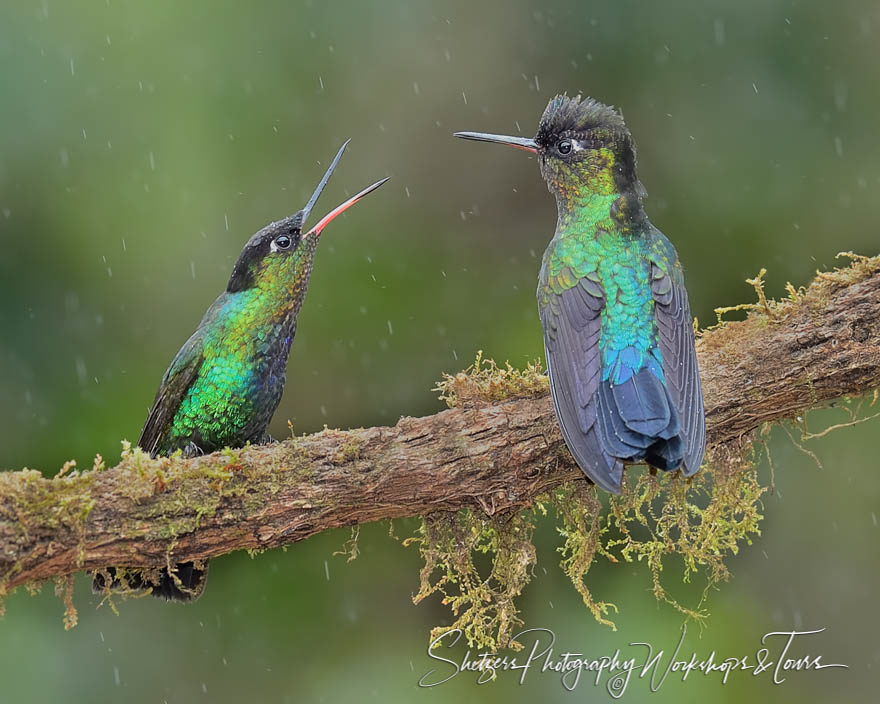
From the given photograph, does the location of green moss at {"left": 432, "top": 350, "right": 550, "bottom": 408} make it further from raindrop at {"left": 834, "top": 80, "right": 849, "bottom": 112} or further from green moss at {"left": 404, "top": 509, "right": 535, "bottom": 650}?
raindrop at {"left": 834, "top": 80, "right": 849, "bottom": 112}

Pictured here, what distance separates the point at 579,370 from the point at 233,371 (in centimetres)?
140

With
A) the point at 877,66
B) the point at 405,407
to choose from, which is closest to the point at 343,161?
the point at 405,407

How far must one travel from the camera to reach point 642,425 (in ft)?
12.0

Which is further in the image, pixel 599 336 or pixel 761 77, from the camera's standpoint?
pixel 761 77

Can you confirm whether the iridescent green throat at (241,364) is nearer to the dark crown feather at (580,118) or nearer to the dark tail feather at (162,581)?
the dark tail feather at (162,581)

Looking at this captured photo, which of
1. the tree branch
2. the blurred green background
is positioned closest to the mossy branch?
the tree branch

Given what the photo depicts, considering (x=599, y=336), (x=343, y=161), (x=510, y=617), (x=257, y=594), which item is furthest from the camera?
(x=343, y=161)

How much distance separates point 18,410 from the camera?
6.55 m

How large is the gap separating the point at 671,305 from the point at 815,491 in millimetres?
3101

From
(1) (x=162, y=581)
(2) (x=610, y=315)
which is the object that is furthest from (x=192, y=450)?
(2) (x=610, y=315)

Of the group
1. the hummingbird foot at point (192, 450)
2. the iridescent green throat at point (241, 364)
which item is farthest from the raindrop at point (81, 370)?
the hummingbird foot at point (192, 450)

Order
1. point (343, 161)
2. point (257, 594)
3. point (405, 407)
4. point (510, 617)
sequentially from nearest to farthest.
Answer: point (510, 617) < point (257, 594) < point (405, 407) < point (343, 161)

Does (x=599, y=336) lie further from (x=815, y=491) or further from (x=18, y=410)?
(x=18, y=410)

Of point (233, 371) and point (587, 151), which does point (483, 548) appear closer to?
point (233, 371)
